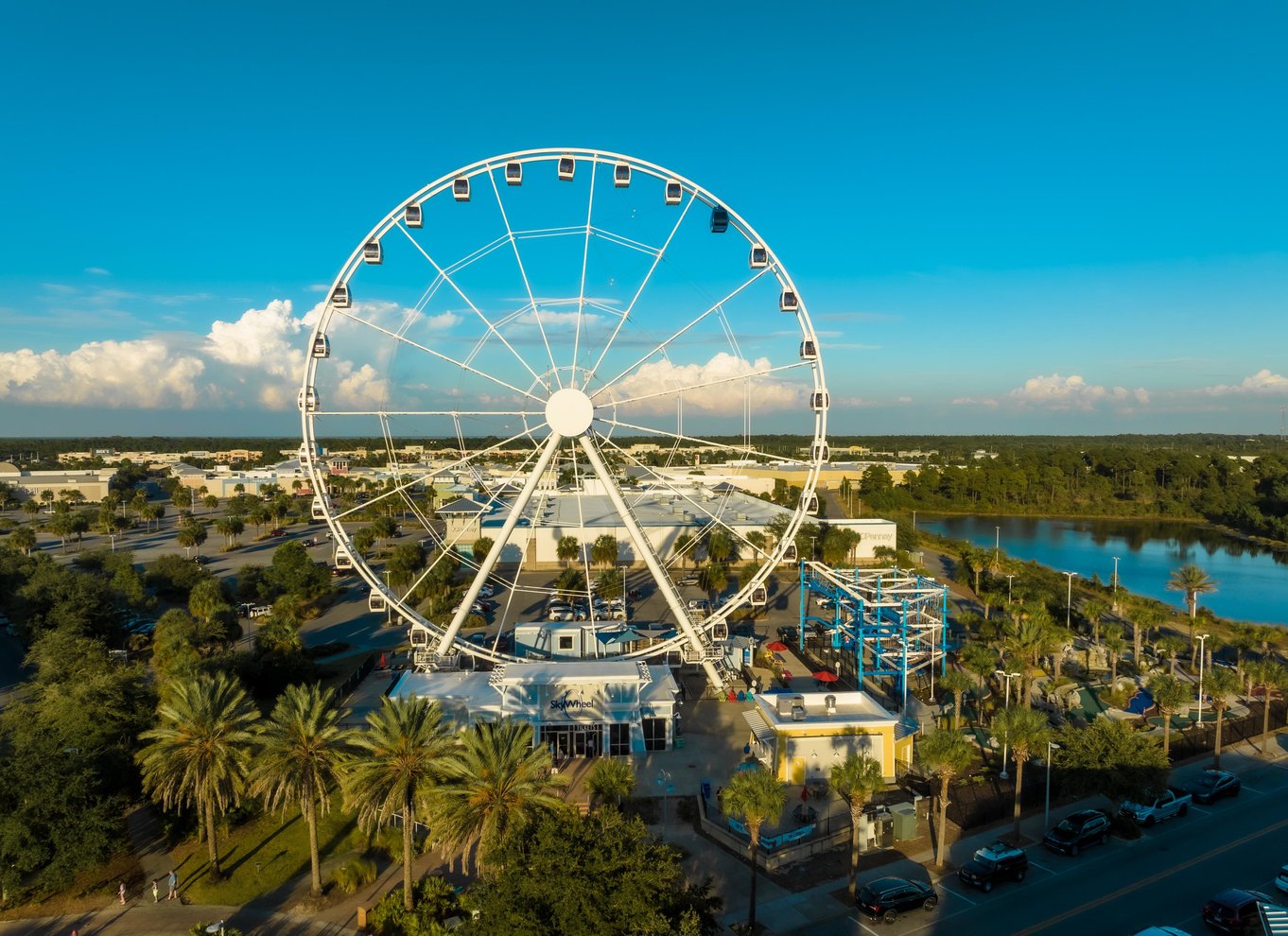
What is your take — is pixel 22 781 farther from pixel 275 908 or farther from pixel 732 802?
pixel 732 802

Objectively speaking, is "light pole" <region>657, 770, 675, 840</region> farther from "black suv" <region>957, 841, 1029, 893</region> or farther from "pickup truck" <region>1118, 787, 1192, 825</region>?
"pickup truck" <region>1118, 787, 1192, 825</region>

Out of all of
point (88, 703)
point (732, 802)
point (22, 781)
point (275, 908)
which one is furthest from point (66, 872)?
point (732, 802)

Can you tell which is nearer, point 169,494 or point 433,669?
point 433,669

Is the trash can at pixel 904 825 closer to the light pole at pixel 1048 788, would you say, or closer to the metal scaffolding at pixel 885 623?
the light pole at pixel 1048 788

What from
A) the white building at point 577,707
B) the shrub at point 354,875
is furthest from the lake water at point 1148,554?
the shrub at point 354,875

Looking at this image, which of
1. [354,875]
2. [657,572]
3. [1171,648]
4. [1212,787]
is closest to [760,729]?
[657,572]
